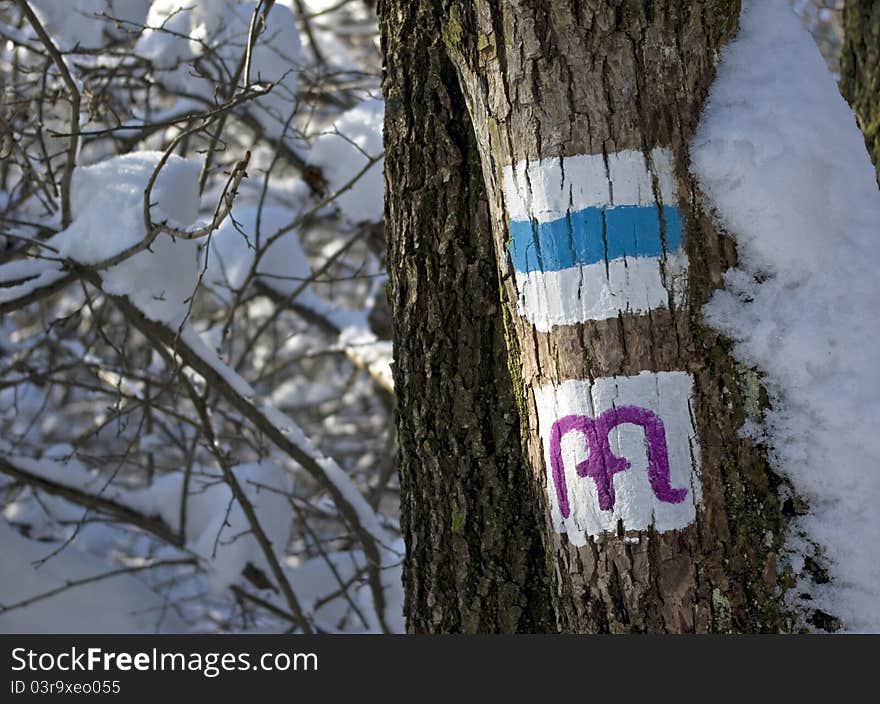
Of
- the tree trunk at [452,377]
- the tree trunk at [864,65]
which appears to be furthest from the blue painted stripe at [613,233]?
the tree trunk at [864,65]

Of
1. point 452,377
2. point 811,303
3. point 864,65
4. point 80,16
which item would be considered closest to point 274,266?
point 80,16

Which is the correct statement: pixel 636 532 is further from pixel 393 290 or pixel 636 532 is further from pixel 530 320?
pixel 393 290

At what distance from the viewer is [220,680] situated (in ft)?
4.64

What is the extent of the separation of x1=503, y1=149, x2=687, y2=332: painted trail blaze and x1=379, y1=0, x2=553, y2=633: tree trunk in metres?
0.39

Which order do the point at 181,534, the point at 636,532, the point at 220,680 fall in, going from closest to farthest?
the point at 636,532
the point at 220,680
the point at 181,534

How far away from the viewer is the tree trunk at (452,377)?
169 centimetres

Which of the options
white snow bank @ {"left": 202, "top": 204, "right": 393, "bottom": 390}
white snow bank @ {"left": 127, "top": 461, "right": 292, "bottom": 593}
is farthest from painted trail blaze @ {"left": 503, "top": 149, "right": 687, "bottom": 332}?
white snow bank @ {"left": 127, "top": 461, "right": 292, "bottom": 593}

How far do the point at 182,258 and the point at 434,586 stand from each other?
1268 millimetres

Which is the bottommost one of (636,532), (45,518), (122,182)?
(636,532)

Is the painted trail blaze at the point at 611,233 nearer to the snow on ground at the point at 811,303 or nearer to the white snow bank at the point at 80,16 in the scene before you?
the snow on ground at the point at 811,303

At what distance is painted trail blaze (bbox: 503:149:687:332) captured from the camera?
1287mm

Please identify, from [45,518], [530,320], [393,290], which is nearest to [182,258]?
[393,290]

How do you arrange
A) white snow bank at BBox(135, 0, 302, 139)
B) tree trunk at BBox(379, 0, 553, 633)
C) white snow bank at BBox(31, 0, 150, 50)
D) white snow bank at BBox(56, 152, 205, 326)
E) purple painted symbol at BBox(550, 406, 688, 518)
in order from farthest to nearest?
white snow bank at BBox(135, 0, 302, 139)
white snow bank at BBox(31, 0, 150, 50)
white snow bank at BBox(56, 152, 205, 326)
tree trunk at BBox(379, 0, 553, 633)
purple painted symbol at BBox(550, 406, 688, 518)

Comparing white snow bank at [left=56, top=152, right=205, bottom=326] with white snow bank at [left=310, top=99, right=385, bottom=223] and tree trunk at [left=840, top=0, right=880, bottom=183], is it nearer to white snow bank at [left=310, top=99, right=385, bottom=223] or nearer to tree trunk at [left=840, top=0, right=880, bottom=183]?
white snow bank at [left=310, top=99, right=385, bottom=223]
